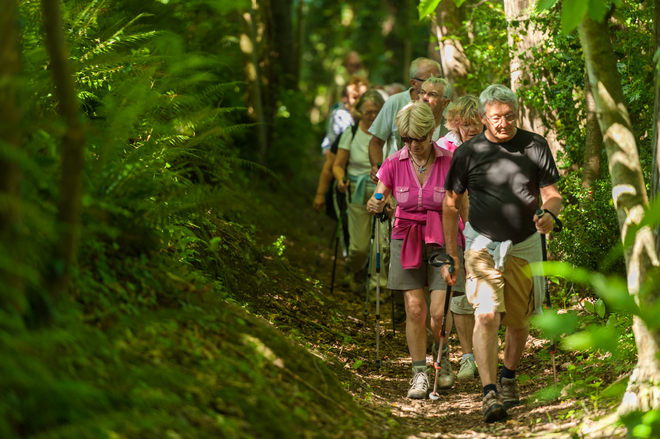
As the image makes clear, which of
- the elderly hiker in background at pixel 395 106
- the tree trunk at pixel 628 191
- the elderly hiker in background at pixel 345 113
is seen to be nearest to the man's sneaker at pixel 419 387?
the tree trunk at pixel 628 191

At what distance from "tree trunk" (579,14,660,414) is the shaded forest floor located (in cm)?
17

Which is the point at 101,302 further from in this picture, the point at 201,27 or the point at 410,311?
the point at 201,27

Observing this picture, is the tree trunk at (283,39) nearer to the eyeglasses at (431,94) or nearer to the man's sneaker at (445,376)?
the eyeglasses at (431,94)

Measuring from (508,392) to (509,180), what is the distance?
166 cm

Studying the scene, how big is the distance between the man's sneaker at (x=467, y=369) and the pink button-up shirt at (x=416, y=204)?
1.15m

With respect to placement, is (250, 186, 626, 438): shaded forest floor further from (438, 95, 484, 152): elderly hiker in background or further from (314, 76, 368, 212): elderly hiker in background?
(438, 95, 484, 152): elderly hiker in background

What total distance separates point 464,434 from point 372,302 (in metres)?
4.52

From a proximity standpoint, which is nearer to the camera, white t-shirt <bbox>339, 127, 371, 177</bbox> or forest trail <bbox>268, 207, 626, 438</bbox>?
forest trail <bbox>268, 207, 626, 438</bbox>

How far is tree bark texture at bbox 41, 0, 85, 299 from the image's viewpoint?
2.83 meters

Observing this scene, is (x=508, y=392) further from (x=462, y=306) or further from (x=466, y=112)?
(x=466, y=112)

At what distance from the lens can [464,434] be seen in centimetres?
436

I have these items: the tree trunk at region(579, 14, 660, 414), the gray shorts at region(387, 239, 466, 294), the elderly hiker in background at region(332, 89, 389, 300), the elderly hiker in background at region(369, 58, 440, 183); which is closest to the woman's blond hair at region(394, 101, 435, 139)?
the gray shorts at region(387, 239, 466, 294)

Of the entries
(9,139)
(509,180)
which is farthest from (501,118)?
(9,139)

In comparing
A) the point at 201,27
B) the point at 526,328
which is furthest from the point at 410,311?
the point at 201,27
